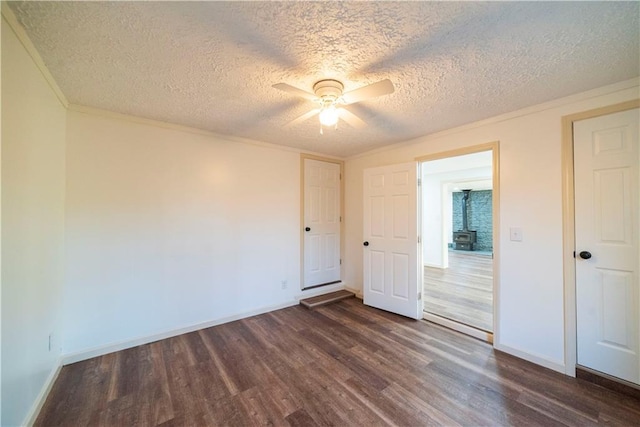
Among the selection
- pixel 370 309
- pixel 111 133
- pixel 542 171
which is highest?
pixel 111 133

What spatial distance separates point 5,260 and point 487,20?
108 inches

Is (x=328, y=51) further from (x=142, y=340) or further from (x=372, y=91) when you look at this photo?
(x=142, y=340)

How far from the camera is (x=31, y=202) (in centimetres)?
157

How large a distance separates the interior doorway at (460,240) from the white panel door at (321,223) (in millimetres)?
1380

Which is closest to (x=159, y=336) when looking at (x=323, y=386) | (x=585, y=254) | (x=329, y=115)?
(x=323, y=386)

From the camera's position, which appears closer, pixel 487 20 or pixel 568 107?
pixel 487 20

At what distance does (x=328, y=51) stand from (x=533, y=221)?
228 cm

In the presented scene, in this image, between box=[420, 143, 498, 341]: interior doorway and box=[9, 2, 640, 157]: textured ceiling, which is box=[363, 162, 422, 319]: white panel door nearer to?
box=[420, 143, 498, 341]: interior doorway

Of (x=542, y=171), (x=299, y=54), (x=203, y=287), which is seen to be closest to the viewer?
(x=299, y=54)

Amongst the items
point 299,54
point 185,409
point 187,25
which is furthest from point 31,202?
point 299,54

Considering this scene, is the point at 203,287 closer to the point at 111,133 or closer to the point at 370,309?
the point at 111,133

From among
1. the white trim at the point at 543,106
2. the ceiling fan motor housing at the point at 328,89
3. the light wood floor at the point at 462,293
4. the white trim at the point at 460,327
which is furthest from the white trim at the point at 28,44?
the light wood floor at the point at 462,293

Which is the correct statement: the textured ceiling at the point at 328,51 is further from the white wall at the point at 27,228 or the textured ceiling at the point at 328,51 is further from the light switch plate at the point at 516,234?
the light switch plate at the point at 516,234

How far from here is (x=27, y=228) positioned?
153 cm
